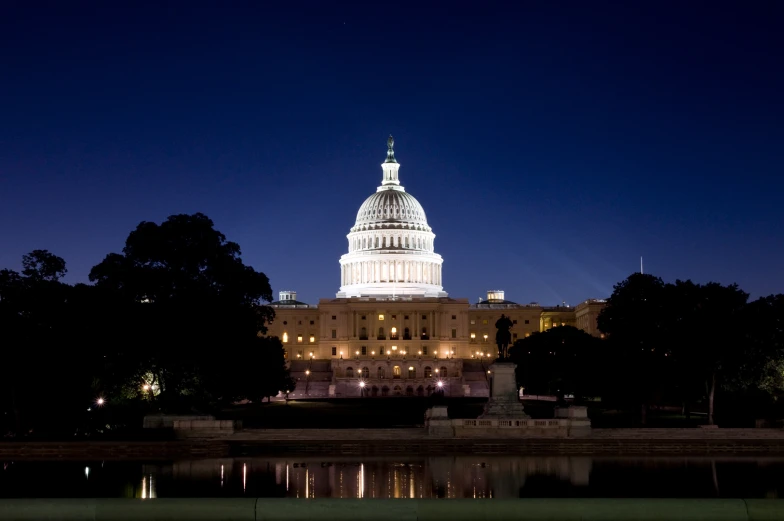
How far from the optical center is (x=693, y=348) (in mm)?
73438

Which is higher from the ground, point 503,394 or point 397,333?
point 397,333

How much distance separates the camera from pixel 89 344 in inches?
2488

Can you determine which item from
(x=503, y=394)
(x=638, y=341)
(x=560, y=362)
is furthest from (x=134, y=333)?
(x=560, y=362)

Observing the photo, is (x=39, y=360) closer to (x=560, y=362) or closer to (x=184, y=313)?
(x=184, y=313)

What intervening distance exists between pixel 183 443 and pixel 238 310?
66.6 feet

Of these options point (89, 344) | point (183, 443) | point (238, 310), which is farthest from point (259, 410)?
point (183, 443)

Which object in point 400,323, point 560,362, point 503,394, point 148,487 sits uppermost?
point 400,323

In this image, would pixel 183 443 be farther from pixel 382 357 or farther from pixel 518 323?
pixel 518 323

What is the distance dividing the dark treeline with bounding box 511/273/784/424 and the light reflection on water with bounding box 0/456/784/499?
81.9 ft

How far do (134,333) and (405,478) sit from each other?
1146 inches

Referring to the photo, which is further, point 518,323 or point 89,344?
point 518,323

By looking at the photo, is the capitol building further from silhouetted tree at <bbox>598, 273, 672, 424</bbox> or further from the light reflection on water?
the light reflection on water

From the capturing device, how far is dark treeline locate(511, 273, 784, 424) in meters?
73.5

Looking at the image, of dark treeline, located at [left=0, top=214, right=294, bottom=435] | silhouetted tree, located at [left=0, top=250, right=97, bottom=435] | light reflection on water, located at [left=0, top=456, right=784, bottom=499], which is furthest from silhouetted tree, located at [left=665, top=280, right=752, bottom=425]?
silhouetted tree, located at [left=0, top=250, right=97, bottom=435]
